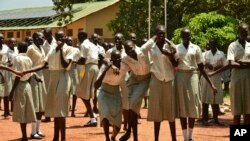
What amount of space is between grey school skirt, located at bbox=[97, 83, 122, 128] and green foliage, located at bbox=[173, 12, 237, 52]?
10597mm

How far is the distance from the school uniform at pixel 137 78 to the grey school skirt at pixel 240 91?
143 centimetres

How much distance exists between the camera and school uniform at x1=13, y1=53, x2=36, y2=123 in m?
8.89

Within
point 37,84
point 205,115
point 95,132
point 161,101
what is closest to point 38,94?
point 37,84

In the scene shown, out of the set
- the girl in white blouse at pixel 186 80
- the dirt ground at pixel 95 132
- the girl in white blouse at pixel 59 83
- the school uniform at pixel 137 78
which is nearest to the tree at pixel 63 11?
the dirt ground at pixel 95 132

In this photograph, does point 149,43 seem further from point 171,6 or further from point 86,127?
point 171,6

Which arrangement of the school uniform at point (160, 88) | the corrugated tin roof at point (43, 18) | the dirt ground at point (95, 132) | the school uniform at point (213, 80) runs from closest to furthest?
the school uniform at point (160, 88), the dirt ground at point (95, 132), the school uniform at point (213, 80), the corrugated tin roof at point (43, 18)

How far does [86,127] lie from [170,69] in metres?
3.39

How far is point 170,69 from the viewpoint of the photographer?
26.6 feet

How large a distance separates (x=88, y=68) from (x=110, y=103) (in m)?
3.30

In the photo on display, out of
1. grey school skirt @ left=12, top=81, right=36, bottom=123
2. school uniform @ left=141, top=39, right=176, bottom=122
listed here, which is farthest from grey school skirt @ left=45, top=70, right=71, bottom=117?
school uniform @ left=141, top=39, right=176, bottom=122

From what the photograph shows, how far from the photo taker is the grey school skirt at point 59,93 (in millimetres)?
8484

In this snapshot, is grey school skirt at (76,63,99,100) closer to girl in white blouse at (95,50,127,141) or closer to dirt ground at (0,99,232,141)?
dirt ground at (0,99,232,141)

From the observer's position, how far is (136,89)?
8.61 metres

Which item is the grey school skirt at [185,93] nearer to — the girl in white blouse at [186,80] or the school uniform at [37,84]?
the girl in white blouse at [186,80]
